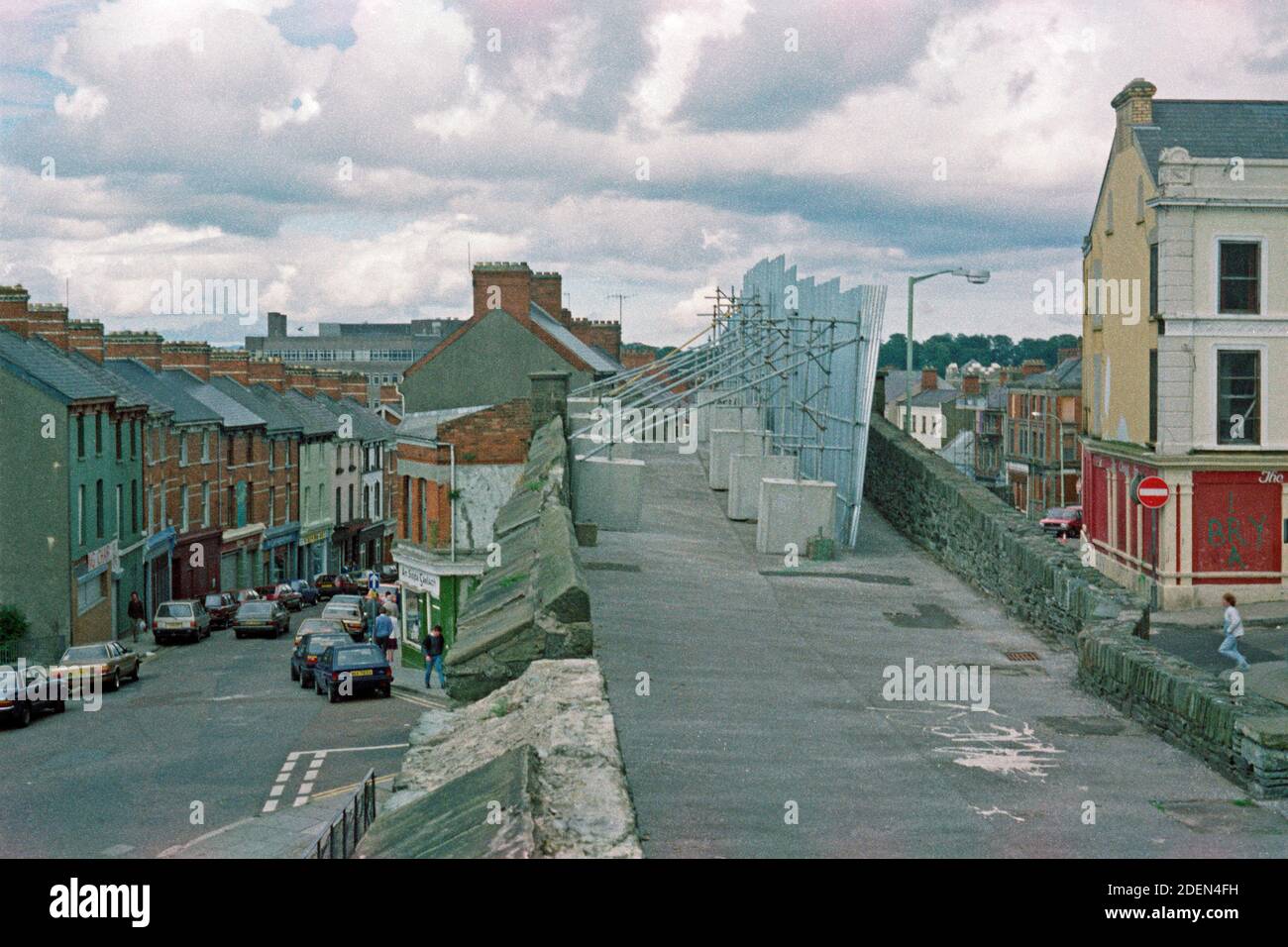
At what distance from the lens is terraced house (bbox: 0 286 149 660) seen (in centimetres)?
4612

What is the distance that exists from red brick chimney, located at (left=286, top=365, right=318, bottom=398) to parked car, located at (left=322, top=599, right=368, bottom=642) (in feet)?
116

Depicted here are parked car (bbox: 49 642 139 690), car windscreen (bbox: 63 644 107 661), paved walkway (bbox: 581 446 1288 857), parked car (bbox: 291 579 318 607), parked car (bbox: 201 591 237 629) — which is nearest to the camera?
paved walkway (bbox: 581 446 1288 857)

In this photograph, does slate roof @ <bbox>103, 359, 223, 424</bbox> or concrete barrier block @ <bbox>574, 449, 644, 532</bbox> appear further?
slate roof @ <bbox>103, 359, 223, 424</bbox>

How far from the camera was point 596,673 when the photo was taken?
7957mm

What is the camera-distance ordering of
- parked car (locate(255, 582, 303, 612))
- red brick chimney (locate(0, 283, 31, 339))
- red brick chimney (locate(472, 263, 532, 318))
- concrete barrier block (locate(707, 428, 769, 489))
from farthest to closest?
parked car (locate(255, 582, 303, 612)) < red brick chimney (locate(472, 263, 532, 318)) < red brick chimney (locate(0, 283, 31, 339)) < concrete barrier block (locate(707, 428, 769, 489))

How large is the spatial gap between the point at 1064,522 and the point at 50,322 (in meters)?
41.0

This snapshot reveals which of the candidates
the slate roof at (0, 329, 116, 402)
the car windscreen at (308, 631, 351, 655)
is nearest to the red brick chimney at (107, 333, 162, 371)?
the slate roof at (0, 329, 116, 402)

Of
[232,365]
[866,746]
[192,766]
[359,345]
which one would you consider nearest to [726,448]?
[192,766]

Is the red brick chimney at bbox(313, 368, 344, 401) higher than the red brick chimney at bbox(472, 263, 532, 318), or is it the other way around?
the red brick chimney at bbox(472, 263, 532, 318)

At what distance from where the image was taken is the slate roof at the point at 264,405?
73.4 meters

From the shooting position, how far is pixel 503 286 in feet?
164

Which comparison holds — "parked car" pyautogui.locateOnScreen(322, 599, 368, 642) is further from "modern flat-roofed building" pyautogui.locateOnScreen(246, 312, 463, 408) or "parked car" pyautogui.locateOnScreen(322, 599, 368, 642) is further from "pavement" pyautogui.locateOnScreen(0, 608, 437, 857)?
"modern flat-roofed building" pyautogui.locateOnScreen(246, 312, 463, 408)

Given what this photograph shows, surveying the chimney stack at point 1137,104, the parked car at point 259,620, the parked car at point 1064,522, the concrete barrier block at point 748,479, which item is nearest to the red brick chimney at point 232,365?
the parked car at point 259,620
